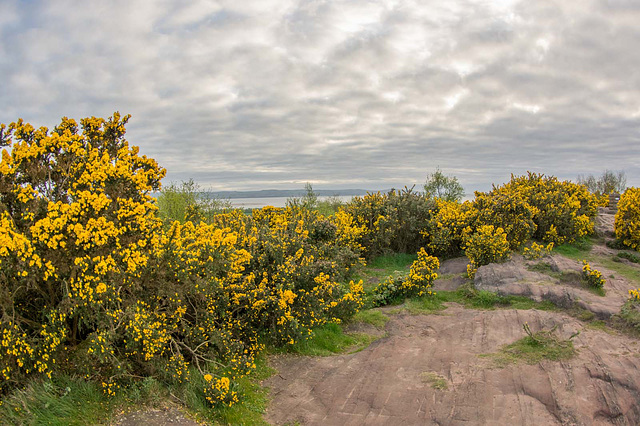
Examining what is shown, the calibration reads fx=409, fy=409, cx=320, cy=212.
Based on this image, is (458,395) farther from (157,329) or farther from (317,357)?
(157,329)

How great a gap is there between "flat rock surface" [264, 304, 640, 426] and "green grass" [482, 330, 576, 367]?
0.19m

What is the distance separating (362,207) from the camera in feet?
65.5

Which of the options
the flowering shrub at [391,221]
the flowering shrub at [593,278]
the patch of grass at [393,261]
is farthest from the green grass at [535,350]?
the flowering shrub at [391,221]

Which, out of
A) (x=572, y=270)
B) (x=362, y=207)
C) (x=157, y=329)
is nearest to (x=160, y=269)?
(x=157, y=329)

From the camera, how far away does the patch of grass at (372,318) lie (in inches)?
426

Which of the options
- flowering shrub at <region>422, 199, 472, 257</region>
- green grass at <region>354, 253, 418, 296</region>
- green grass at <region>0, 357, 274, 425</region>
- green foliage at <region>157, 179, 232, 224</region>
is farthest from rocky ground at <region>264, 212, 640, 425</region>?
green foliage at <region>157, 179, 232, 224</region>

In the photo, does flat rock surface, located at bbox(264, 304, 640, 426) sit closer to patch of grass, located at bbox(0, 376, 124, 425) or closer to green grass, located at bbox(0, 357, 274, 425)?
green grass, located at bbox(0, 357, 274, 425)

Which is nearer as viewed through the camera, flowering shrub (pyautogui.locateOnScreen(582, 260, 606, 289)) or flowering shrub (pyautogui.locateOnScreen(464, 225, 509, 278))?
flowering shrub (pyautogui.locateOnScreen(582, 260, 606, 289))

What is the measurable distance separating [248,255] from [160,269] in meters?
2.17

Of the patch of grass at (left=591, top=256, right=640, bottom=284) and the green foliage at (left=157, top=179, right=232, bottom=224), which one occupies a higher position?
the green foliage at (left=157, top=179, right=232, bottom=224)

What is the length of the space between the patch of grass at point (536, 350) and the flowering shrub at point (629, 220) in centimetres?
1352

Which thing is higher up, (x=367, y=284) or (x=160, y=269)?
(x=160, y=269)

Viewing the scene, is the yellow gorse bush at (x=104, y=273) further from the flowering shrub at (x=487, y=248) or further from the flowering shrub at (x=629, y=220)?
the flowering shrub at (x=629, y=220)

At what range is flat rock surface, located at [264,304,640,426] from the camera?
615cm
